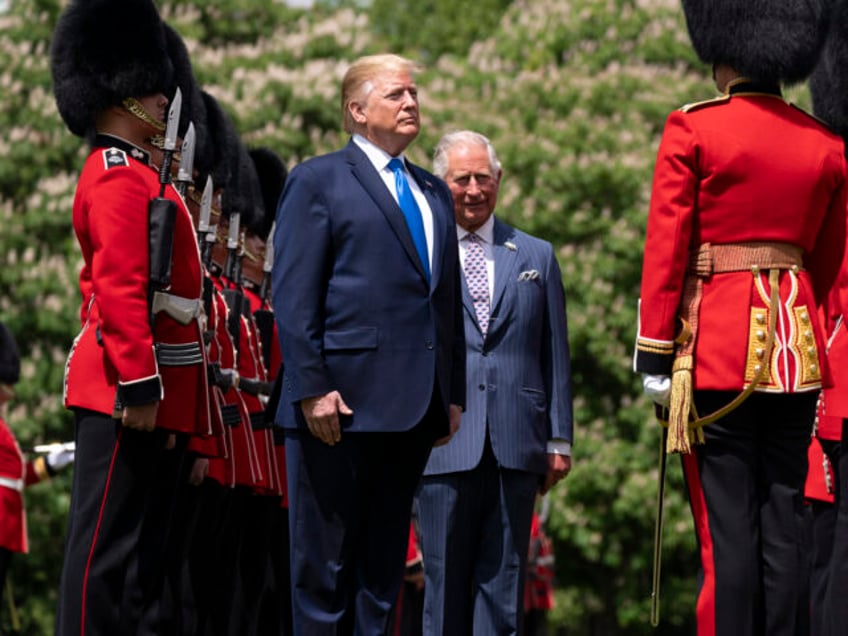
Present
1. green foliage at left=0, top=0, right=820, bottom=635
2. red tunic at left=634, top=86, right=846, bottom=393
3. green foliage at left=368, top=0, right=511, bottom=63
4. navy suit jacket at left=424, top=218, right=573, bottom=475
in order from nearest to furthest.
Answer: red tunic at left=634, top=86, right=846, bottom=393
navy suit jacket at left=424, top=218, right=573, bottom=475
green foliage at left=0, top=0, right=820, bottom=635
green foliage at left=368, top=0, right=511, bottom=63

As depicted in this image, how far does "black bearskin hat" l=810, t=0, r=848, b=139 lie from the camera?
24.0ft

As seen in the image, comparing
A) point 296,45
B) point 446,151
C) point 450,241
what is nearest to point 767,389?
point 450,241

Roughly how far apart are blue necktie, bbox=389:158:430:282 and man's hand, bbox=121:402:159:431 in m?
1.08

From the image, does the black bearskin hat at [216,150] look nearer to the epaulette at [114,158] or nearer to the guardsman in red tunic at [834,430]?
the epaulette at [114,158]

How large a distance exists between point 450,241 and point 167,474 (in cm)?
135

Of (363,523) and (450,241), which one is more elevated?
(450,241)

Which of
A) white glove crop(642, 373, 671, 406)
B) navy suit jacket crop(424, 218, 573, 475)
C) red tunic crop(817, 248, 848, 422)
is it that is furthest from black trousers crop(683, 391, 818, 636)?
navy suit jacket crop(424, 218, 573, 475)

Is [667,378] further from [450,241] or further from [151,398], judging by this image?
[151,398]

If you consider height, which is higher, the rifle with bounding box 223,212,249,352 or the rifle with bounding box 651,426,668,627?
the rifle with bounding box 223,212,249,352

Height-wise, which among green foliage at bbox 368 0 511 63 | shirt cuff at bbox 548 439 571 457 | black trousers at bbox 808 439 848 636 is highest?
green foliage at bbox 368 0 511 63

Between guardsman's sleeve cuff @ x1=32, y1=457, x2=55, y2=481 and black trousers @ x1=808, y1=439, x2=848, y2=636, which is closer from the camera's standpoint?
black trousers @ x1=808, y1=439, x2=848, y2=636

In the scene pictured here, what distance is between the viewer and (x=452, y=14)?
39.5 meters

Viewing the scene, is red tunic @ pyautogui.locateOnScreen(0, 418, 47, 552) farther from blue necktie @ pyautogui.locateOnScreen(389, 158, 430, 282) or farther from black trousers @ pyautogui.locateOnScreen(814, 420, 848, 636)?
black trousers @ pyautogui.locateOnScreen(814, 420, 848, 636)

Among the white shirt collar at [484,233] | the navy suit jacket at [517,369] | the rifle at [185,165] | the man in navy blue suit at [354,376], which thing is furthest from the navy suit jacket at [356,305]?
the white shirt collar at [484,233]
